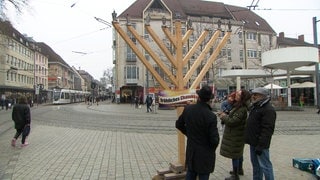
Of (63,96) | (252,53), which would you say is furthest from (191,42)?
(63,96)

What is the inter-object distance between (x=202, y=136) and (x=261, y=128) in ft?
4.60

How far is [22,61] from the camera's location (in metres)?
81.8

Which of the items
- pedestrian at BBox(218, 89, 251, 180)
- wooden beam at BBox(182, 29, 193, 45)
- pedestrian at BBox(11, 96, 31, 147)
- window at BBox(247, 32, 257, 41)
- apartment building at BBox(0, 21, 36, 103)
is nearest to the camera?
pedestrian at BBox(218, 89, 251, 180)

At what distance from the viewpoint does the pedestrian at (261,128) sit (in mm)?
5840

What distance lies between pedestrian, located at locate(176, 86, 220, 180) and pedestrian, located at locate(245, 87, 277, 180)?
1.20m

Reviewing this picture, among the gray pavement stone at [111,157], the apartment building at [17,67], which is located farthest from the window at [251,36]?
the gray pavement stone at [111,157]

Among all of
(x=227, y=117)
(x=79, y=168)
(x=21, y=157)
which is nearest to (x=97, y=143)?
(x=21, y=157)

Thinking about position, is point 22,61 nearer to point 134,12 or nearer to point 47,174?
point 134,12

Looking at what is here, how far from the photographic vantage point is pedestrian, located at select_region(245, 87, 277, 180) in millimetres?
5840

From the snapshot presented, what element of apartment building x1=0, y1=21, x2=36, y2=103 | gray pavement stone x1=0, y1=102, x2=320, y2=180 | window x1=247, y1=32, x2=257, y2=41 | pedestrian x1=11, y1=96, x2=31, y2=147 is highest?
window x1=247, y1=32, x2=257, y2=41

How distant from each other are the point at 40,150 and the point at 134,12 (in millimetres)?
58273

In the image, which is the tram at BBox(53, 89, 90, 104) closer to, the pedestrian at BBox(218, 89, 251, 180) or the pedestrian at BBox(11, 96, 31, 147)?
the pedestrian at BBox(11, 96, 31, 147)

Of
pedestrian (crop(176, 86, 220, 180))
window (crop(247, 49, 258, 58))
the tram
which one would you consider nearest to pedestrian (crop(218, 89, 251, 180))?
pedestrian (crop(176, 86, 220, 180))

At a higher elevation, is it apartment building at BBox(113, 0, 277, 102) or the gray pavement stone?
apartment building at BBox(113, 0, 277, 102)
